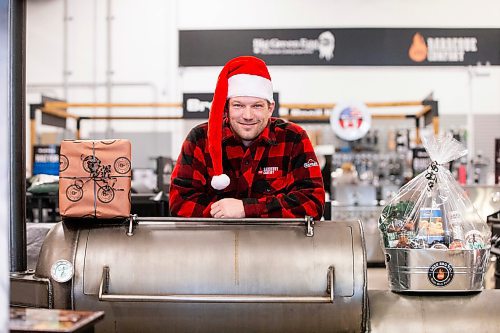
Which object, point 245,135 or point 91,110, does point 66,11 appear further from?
point 245,135

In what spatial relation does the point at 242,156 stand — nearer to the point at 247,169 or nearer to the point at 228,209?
the point at 247,169

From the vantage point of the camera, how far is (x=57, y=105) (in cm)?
655

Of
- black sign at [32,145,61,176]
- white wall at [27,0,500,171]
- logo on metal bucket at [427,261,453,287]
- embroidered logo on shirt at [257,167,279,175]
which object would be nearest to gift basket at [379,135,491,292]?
logo on metal bucket at [427,261,453,287]

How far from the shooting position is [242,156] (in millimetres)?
2379

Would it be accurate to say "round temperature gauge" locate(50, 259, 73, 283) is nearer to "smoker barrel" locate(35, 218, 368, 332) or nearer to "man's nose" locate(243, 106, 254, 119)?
"smoker barrel" locate(35, 218, 368, 332)

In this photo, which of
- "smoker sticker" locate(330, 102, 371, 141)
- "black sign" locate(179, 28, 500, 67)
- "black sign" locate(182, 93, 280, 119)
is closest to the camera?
"black sign" locate(182, 93, 280, 119)


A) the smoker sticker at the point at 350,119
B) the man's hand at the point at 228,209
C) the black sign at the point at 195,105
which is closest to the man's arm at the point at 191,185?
the man's hand at the point at 228,209

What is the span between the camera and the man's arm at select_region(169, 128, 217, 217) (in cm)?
230

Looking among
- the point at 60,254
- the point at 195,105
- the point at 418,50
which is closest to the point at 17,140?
the point at 60,254

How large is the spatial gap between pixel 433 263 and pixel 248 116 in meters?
0.84

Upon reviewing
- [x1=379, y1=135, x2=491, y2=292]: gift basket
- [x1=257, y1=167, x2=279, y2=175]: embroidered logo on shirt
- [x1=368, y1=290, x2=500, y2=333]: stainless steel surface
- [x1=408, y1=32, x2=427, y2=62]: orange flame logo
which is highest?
[x1=408, y1=32, x2=427, y2=62]: orange flame logo

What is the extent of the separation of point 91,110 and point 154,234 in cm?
792

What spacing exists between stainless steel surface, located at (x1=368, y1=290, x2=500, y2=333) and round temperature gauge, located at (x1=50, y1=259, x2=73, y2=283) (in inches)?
37.3

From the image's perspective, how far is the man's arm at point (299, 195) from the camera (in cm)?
218
